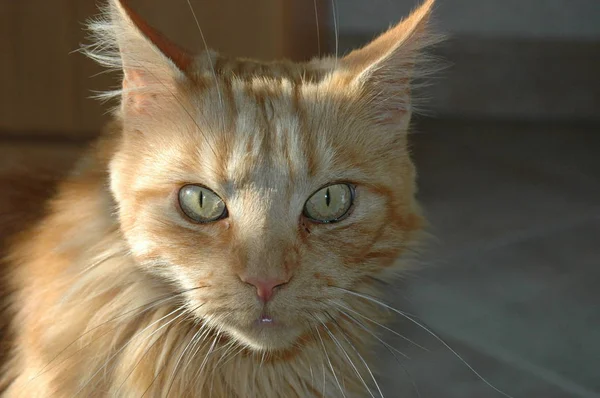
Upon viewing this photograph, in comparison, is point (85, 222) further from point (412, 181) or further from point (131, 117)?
point (412, 181)

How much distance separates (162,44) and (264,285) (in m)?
0.43

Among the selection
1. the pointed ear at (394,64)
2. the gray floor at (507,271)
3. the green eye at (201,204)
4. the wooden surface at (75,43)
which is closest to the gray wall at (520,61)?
the gray floor at (507,271)

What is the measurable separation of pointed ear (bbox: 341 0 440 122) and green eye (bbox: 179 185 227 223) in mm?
320

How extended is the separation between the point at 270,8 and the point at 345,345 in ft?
4.26

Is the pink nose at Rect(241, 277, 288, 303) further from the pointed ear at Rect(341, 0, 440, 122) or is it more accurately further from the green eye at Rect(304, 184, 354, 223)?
the pointed ear at Rect(341, 0, 440, 122)

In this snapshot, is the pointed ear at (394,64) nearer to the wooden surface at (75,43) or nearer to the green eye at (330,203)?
the green eye at (330,203)

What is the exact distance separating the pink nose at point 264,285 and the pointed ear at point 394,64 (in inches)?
15.3

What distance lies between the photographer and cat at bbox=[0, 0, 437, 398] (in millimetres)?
1141

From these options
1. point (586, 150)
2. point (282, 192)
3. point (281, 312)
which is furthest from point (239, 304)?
point (586, 150)

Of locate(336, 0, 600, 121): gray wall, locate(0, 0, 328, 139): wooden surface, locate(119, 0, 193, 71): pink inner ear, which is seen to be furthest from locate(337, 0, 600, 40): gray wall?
locate(119, 0, 193, 71): pink inner ear

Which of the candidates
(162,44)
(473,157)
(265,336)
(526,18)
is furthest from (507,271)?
(526,18)

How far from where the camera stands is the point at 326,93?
4.12 ft

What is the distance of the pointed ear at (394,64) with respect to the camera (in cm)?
122

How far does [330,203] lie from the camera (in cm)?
121
